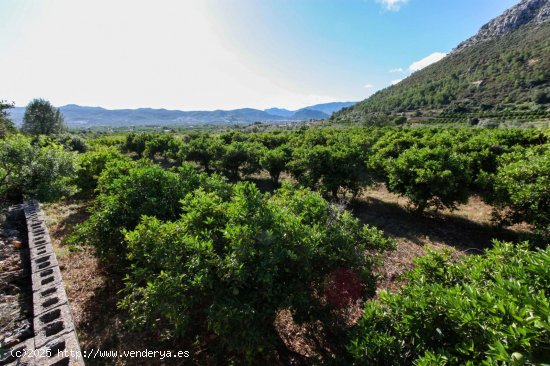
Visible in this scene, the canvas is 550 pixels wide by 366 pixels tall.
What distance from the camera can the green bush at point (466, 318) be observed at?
1.87 metres

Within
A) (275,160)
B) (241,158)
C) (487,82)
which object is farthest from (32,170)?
(487,82)

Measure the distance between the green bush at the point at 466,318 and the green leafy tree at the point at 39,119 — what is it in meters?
69.1

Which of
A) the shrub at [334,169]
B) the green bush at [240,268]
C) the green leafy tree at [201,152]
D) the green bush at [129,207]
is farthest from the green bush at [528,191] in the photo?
the green leafy tree at [201,152]

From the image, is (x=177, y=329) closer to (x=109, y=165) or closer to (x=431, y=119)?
(x=109, y=165)

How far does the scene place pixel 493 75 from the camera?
78500 millimetres

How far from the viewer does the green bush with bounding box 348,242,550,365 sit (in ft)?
6.14

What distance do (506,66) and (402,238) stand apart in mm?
104609

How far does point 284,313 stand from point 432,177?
8237 mm

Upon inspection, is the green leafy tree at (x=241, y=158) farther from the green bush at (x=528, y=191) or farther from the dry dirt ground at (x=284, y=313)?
the green bush at (x=528, y=191)

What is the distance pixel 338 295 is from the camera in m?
4.29

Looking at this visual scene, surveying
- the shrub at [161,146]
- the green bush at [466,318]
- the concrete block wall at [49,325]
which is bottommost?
the shrub at [161,146]

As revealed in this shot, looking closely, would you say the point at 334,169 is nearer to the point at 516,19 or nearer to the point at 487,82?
the point at 487,82

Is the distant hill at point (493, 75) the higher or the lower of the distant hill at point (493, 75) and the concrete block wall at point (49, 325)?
the higher

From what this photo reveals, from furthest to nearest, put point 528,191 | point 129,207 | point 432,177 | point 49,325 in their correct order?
point 432,177 < point 528,191 < point 129,207 < point 49,325
